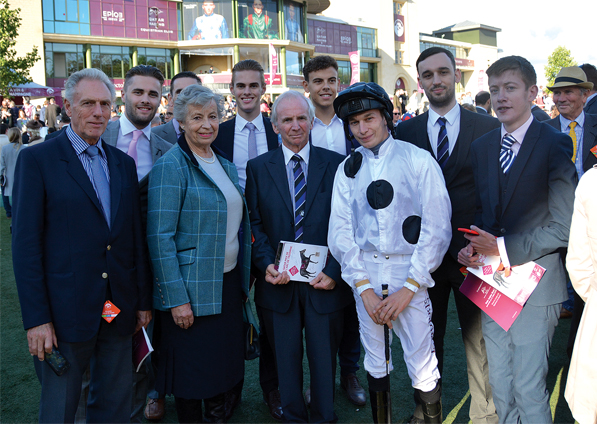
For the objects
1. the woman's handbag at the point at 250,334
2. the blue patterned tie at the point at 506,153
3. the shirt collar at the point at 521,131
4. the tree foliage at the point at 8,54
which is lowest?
the woman's handbag at the point at 250,334

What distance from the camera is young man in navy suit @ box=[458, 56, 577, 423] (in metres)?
2.49

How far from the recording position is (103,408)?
268 centimetres

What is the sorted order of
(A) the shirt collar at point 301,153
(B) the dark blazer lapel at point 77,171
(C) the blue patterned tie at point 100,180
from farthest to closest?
1. (A) the shirt collar at point 301,153
2. (C) the blue patterned tie at point 100,180
3. (B) the dark blazer lapel at point 77,171

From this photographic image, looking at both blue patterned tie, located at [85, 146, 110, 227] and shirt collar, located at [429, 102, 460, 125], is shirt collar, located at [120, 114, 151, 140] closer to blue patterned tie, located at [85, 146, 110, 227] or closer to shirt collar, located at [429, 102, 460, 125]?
blue patterned tie, located at [85, 146, 110, 227]

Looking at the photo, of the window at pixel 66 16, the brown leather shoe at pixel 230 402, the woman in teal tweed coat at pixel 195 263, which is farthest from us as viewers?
the window at pixel 66 16

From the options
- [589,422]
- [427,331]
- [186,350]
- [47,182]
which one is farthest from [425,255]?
[47,182]

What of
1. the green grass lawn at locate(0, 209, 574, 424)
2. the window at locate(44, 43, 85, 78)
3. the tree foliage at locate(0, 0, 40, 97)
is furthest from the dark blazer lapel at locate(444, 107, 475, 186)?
the window at locate(44, 43, 85, 78)

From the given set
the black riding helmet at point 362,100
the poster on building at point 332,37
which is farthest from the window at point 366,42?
the black riding helmet at point 362,100

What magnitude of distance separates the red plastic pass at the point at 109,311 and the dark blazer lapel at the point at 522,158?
233 centimetres

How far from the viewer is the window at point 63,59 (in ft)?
116

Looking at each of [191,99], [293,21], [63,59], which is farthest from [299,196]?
[293,21]

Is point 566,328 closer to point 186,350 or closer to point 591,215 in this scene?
point 591,215

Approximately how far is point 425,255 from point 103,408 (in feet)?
6.94

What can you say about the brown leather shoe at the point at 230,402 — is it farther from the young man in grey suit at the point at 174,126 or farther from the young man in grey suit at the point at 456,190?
the young man in grey suit at the point at 174,126
